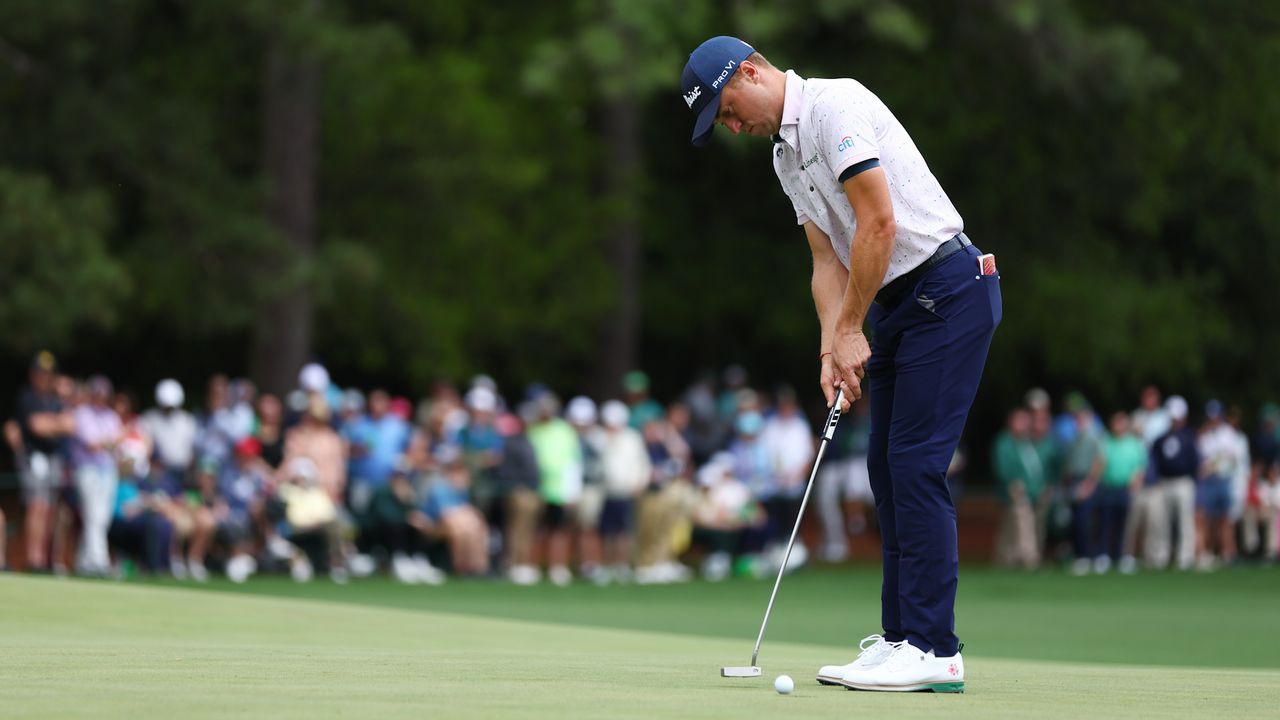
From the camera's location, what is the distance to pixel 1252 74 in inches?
1216

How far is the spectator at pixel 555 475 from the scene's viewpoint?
2030cm

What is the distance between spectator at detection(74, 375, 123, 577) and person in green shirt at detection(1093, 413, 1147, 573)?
11.8m

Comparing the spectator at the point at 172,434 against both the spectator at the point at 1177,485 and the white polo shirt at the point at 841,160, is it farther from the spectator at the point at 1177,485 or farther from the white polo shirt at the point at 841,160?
the white polo shirt at the point at 841,160

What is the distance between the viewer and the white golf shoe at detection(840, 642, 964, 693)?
6.10 meters

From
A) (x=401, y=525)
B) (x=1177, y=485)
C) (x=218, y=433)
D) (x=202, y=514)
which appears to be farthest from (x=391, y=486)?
(x=1177, y=485)

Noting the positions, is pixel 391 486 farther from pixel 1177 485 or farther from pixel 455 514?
Result: pixel 1177 485

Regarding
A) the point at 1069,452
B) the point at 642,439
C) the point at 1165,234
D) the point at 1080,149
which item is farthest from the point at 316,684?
the point at 1165,234

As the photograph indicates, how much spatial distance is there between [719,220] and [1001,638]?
20.0 meters

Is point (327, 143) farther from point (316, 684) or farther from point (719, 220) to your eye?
point (316, 684)

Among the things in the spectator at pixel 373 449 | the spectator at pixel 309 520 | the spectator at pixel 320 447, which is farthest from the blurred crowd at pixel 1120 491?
the spectator at pixel 309 520

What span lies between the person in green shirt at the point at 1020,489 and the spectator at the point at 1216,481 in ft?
7.01

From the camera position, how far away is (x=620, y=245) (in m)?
29.7

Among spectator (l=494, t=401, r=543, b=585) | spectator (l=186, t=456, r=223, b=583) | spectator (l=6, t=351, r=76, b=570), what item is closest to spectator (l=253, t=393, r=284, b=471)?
spectator (l=186, t=456, r=223, b=583)

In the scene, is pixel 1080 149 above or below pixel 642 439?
above
